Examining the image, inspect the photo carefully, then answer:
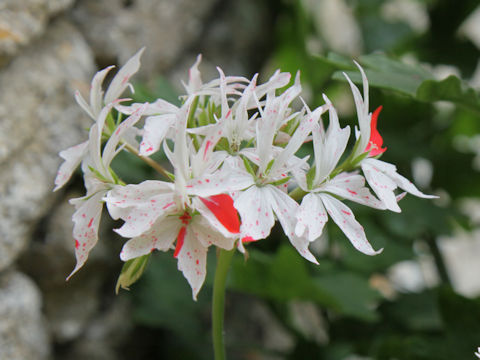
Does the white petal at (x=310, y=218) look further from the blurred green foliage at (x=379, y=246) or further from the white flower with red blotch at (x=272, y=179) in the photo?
the blurred green foliage at (x=379, y=246)

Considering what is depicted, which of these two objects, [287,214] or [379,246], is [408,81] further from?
[379,246]

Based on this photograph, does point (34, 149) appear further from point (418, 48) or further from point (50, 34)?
point (418, 48)

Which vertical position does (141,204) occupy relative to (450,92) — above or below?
above

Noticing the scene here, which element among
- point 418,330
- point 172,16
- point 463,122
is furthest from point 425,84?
point 463,122

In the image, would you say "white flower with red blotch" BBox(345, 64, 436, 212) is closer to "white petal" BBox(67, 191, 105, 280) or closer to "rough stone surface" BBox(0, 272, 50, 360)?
"white petal" BBox(67, 191, 105, 280)

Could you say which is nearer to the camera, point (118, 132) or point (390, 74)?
point (118, 132)

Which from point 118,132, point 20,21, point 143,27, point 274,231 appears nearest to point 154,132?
point 118,132

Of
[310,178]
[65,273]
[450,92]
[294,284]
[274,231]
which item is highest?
[310,178]

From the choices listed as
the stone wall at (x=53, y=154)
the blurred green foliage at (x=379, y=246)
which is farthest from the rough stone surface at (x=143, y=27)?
the blurred green foliage at (x=379, y=246)
